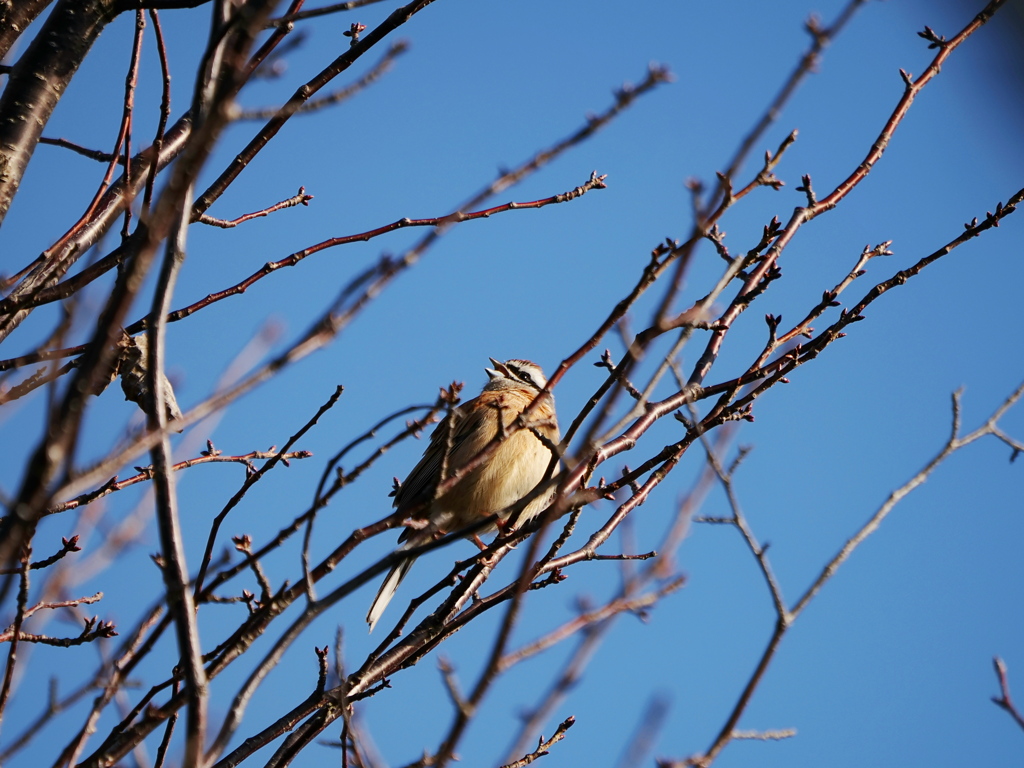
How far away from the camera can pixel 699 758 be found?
207 cm

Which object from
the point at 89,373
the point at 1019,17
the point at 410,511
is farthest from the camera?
the point at 1019,17

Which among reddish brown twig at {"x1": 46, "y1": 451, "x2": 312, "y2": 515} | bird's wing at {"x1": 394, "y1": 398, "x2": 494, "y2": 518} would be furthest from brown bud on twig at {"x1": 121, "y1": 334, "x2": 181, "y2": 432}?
bird's wing at {"x1": 394, "y1": 398, "x2": 494, "y2": 518}

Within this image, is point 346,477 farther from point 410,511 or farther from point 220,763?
point 220,763

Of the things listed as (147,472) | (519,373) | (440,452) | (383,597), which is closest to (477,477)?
(440,452)

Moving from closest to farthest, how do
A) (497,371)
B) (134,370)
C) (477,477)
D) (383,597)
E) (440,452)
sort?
1. (134,370)
2. (383,597)
3. (440,452)
4. (477,477)
5. (497,371)

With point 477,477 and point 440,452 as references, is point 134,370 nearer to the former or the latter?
point 440,452

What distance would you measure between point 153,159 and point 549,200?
5.43 feet

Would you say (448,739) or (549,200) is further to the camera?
(549,200)

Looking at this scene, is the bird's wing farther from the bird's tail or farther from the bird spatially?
the bird's tail

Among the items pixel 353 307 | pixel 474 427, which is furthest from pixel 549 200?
pixel 474 427

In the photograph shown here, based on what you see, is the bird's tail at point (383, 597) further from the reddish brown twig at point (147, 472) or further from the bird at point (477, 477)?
the reddish brown twig at point (147, 472)

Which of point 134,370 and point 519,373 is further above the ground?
point 519,373

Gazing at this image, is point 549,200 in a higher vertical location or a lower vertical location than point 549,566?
higher

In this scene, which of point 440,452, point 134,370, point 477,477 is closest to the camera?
point 134,370
